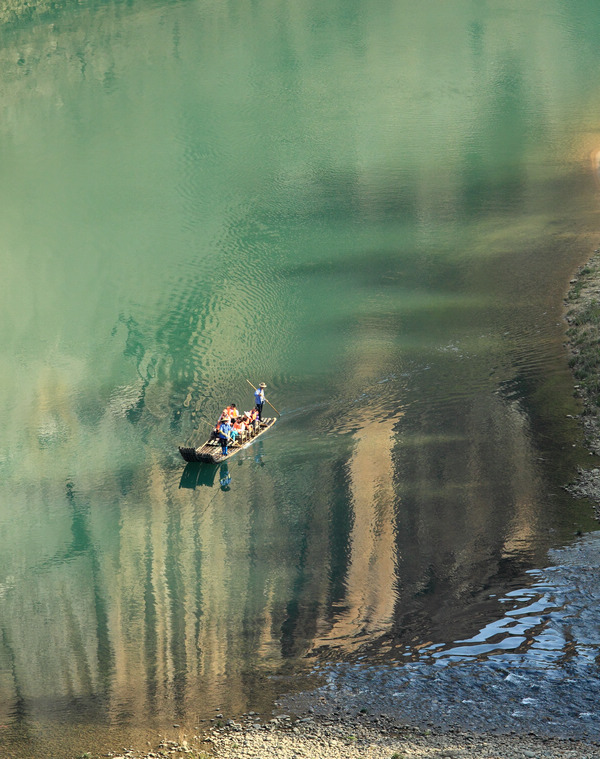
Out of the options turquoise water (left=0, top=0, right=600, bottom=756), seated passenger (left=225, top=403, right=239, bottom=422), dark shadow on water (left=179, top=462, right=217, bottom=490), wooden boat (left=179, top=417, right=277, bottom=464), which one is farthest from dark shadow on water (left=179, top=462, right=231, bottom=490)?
seated passenger (left=225, top=403, right=239, bottom=422)

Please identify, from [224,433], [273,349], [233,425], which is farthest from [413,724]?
[273,349]

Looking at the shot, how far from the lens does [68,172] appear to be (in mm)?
60438

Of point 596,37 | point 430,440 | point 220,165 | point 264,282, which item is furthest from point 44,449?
point 596,37

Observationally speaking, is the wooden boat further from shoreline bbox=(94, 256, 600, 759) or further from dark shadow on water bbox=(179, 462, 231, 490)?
shoreline bbox=(94, 256, 600, 759)

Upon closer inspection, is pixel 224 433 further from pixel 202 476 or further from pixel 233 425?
pixel 202 476

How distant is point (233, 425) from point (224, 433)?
1.99 feet

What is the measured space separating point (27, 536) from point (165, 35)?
66.6 meters

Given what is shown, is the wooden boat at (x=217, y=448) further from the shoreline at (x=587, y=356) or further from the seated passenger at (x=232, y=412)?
the shoreline at (x=587, y=356)

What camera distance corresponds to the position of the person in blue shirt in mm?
28994

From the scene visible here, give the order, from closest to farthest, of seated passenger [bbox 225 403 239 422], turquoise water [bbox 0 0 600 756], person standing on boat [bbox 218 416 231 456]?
1. turquoise water [bbox 0 0 600 756]
2. person standing on boat [bbox 218 416 231 456]
3. seated passenger [bbox 225 403 239 422]

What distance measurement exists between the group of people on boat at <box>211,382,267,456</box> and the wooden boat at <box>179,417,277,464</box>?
99 mm

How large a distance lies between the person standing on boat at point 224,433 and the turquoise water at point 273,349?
75 cm

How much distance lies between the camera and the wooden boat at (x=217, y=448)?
28.1 metres

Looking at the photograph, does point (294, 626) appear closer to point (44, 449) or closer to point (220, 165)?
point (44, 449)
